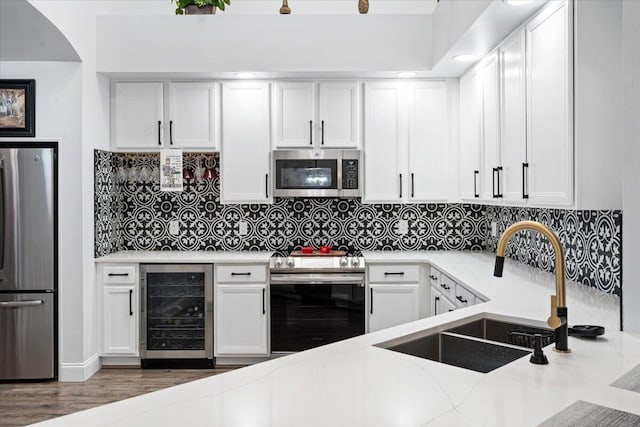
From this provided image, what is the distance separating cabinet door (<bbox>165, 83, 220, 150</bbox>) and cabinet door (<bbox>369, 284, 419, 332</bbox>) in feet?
5.93

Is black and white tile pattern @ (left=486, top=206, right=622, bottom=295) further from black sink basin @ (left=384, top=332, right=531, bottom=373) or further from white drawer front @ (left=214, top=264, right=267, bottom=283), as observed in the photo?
white drawer front @ (left=214, top=264, right=267, bottom=283)

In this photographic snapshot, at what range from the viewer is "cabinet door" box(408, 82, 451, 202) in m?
4.35

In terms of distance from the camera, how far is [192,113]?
4324 millimetres

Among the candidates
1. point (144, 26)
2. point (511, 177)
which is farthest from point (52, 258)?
point (511, 177)

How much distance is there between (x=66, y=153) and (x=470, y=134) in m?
3.02

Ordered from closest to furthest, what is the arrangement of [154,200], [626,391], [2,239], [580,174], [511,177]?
[626,391], [580,174], [511,177], [2,239], [154,200]

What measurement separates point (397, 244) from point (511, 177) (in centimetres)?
181

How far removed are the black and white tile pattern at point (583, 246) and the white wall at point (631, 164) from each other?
50 centimetres

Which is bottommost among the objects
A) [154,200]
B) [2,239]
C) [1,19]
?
[2,239]

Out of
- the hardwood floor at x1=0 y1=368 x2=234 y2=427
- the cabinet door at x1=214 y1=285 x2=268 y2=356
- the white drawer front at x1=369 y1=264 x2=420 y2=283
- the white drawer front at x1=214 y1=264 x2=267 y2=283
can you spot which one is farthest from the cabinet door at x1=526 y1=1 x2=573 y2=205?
the hardwood floor at x1=0 y1=368 x2=234 y2=427

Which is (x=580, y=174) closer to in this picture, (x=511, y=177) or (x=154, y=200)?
(x=511, y=177)

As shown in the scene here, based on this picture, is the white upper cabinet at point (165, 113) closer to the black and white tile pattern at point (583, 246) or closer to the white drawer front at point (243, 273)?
the white drawer front at point (243, 273)

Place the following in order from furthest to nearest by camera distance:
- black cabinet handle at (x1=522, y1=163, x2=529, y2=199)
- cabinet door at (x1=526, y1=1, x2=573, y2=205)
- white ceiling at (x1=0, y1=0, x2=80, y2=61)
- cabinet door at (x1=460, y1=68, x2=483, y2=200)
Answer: cabinet door at (x1=460, y1=68, x2=483, y2=200) < white ceiling at (x1=0, y1=0, x2=80, y2=61) < black cabinet handle at (x1=522, y1=163, x2=529, y2=199) < cabinet door at (x1=526, y1=1, x2=573, y2=205)

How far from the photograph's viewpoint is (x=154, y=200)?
15.4ft
